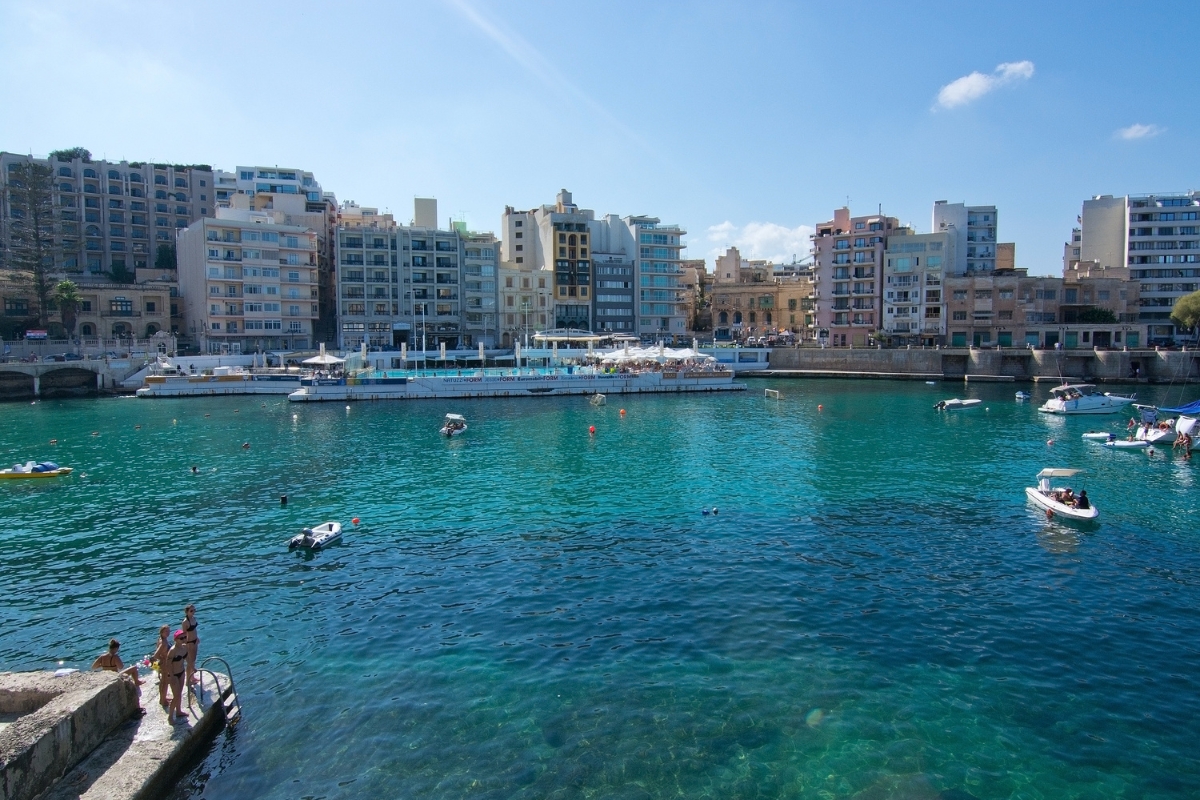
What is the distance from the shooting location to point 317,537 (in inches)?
1106

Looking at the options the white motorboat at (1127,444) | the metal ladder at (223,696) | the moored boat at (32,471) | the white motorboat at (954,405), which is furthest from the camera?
the white motorboat at (954,405)

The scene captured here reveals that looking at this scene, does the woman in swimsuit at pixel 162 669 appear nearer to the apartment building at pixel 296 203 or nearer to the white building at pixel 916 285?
the apartment building at pixel 296 203

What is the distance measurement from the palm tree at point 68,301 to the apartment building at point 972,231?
11523 cm

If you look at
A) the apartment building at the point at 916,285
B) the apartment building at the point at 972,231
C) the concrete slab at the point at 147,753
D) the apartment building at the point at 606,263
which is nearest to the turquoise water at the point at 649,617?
the concrete slab at the point at 147,753

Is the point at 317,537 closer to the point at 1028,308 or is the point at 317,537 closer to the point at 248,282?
the point at 248,282

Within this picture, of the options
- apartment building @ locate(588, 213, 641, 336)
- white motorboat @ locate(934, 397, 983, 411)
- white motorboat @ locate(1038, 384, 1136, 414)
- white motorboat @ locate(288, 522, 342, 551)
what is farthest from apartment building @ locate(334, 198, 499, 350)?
white motorboat @ locate(288, 522, 342, 551)

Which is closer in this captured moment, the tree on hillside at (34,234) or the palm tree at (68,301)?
the palm tree at (68,301)

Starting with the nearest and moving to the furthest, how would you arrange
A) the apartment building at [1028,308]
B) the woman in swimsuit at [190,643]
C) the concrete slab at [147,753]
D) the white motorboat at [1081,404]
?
the concrete slab at [147,753] → the woman in swimsuit at [190,643] → the white motorboat at [1081,404] → the apartment building at [1028,308]

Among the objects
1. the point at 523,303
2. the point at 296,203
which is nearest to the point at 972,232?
the point at 523,303

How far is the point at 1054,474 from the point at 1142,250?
100957 millimetres

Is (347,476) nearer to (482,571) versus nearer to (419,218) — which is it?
(482,571)

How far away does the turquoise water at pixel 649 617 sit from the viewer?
596 inches

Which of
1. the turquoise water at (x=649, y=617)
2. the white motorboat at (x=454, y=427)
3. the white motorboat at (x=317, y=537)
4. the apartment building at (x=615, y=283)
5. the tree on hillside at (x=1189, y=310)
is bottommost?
the turquoise water at (x=649, y=617)

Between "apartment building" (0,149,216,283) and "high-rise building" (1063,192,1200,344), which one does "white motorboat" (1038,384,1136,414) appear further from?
"apartment building" (0,149,216,283)
